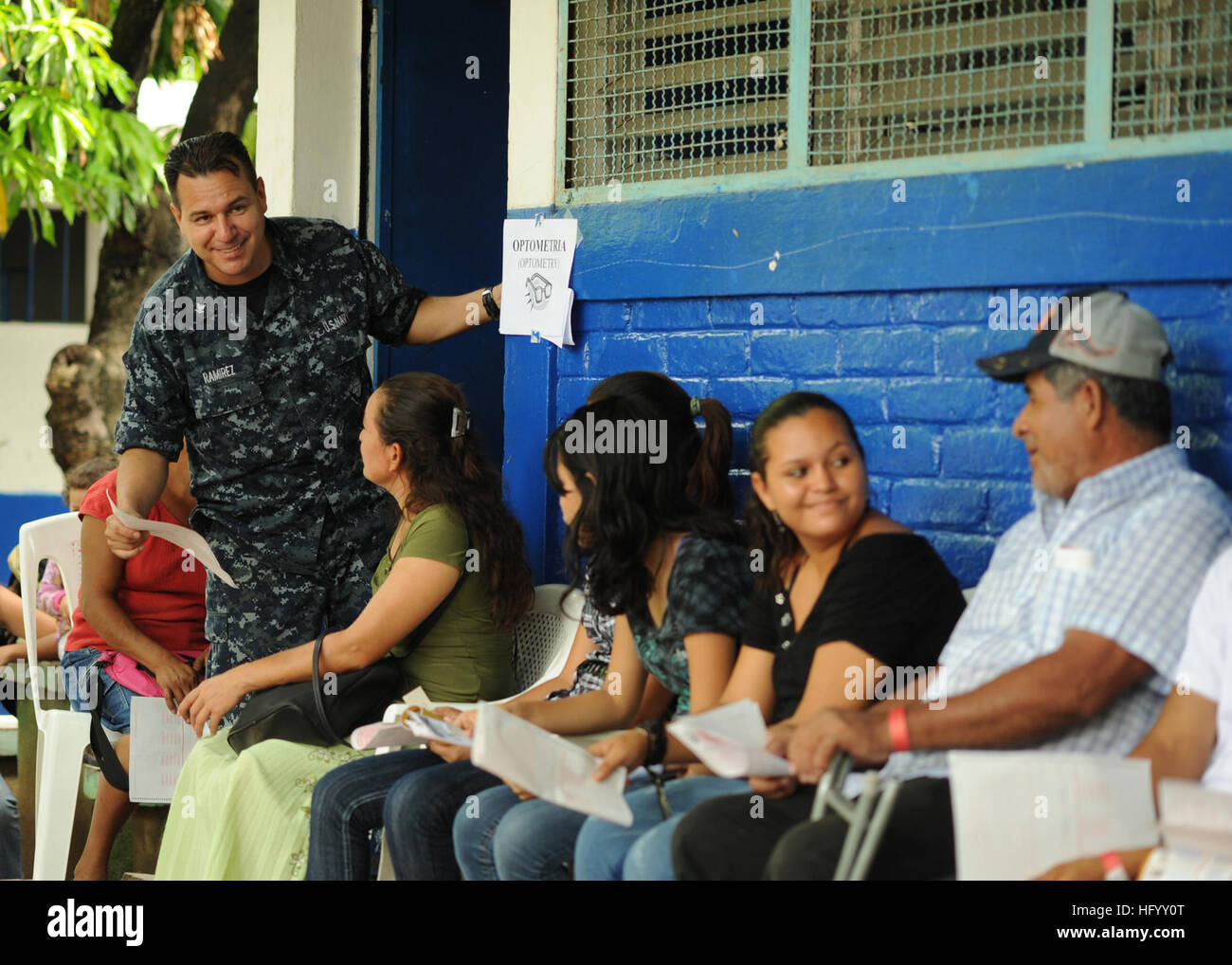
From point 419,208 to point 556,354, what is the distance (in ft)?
4.45

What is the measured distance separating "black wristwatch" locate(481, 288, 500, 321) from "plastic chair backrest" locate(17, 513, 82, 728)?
1.60m

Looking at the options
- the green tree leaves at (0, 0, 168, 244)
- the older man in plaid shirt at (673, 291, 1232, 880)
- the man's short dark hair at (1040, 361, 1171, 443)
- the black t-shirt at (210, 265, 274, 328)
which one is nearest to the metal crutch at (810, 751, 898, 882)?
the older man in plaid shirt at (673, 291, 1232, 880)

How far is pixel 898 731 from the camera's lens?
2.36 meters

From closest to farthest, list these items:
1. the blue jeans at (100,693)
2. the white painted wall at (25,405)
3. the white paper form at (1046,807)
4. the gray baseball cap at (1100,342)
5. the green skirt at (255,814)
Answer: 1. the white paper form at (1046,807)
2. the gray baseball cap at (1100,342)
3. the green skirt at (255,814)
4. the blue jeans at (100,693)
5. the white painted wall at (25,405)

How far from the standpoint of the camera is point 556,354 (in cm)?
408

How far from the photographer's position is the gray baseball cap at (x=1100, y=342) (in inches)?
96.3

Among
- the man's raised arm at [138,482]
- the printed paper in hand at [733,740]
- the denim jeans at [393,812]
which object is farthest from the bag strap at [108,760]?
the printed paper in hand at [733,740]

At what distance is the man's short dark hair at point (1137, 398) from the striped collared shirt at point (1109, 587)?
0.05 meters

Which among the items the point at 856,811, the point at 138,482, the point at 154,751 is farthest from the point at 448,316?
the point at 856,811

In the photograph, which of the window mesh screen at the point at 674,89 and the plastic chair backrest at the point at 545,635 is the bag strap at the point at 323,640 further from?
the window mesh screen at the point at 674,89

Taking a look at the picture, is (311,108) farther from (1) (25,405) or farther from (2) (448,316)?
(1) (25,405)

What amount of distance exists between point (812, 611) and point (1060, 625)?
0.51 metres
